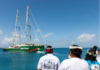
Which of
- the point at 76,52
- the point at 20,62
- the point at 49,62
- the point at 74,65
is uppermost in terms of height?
the point at 76,52

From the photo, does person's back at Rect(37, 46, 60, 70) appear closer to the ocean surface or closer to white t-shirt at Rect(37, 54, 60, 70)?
white t-shirt at Rect(37, 54, 60, 70)

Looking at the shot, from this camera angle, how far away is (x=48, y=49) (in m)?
3.64

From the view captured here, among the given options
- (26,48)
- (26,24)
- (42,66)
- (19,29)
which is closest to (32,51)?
(26,48)

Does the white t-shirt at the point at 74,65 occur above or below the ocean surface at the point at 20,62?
above

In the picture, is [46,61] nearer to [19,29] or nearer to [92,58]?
[92,58]

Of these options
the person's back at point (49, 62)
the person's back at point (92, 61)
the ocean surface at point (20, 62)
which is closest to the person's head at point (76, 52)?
the person's back at point (49, 62)

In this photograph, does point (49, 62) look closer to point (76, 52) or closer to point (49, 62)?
point (49, 62)

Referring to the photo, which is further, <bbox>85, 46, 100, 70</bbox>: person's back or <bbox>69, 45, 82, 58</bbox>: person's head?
<bbox>85, 46, 100, 70</bbox>: person's back

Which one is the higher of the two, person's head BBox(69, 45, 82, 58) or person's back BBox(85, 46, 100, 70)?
person's head BBox(69, 45, 82, 58)

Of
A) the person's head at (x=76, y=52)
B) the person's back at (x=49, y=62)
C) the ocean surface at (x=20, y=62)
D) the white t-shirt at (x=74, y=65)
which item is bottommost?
the ocean surface at (x=20, y=62)

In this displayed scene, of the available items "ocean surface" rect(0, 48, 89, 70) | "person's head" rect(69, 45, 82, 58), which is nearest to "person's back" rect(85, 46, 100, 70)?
"person's head" rect(69, 45, 82, 58)

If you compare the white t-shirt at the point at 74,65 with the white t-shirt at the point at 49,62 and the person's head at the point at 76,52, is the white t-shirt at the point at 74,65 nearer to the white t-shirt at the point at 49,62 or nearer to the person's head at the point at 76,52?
the person's head at the point at 76,52

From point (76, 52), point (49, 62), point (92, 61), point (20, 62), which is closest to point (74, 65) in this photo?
point (76, 52)

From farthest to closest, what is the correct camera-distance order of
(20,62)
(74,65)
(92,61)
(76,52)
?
(20,62)
(92,61)
(76,52)
(74,65)
